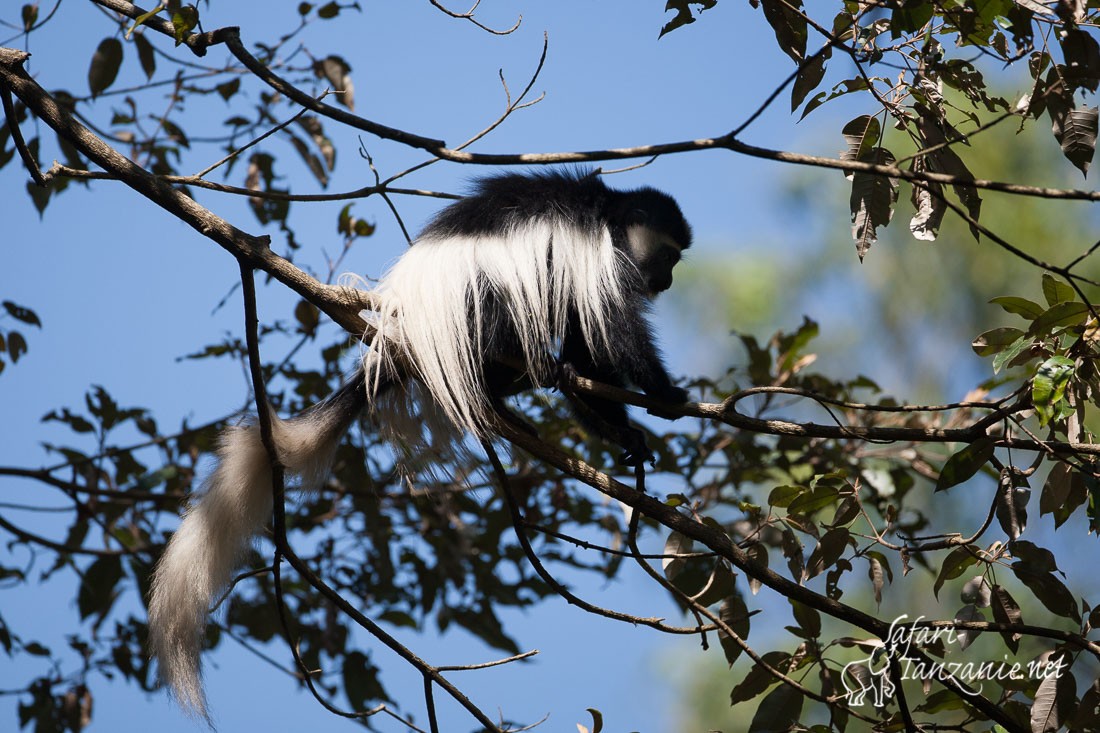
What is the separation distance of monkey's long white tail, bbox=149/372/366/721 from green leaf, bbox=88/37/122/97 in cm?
107

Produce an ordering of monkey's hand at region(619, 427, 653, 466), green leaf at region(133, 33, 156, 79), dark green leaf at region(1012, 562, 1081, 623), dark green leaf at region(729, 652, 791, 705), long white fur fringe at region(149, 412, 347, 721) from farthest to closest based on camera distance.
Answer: green leaf at region(133, 33, 156, 79) < monkey's hand at region(619, 427, 653, 466) < long white fur fringe at region(149, 412, 347, 721) < dark green leaf at region(729, 652, 791, 705) < dark green leaf at region(1012, 562, 1081, 623)

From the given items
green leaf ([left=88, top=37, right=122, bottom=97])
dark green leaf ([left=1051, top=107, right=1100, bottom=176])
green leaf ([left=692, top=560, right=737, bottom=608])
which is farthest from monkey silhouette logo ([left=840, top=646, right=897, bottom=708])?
green leaf ([left=88, top=37, right=122, bottom=97])

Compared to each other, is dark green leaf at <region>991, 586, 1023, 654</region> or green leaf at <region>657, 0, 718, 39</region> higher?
green leaf at <region>657, 0, 718, 39</region>

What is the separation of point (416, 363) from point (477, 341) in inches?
7.5

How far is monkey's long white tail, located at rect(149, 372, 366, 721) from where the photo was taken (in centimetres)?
192

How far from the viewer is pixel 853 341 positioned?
1069 cm

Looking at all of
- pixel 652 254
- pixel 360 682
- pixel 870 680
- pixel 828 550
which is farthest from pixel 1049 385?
pixel 360 682

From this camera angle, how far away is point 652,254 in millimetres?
2816

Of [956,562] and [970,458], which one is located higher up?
[970,458]

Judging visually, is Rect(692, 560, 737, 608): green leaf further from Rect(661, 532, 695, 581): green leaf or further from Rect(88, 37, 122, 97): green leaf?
Rect(88, 37, 122, 97): green leaf

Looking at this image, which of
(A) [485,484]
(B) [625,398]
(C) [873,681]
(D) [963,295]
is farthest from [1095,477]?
(D) [963,295]

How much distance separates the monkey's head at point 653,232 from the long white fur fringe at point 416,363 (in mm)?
106

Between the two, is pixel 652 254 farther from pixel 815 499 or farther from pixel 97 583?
pixel 97 583

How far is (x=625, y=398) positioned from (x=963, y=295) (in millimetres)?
9237
